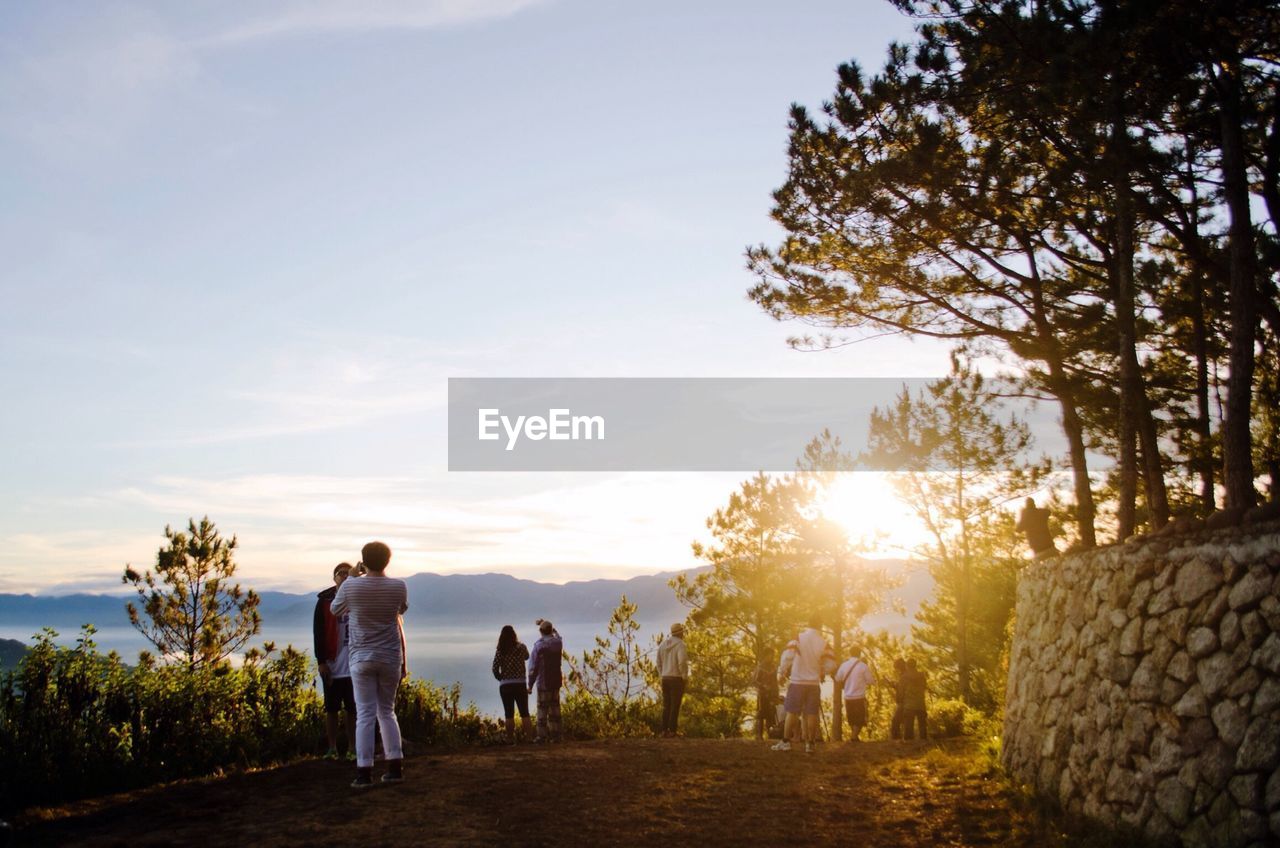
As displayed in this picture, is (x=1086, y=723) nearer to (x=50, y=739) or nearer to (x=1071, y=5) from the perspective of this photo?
(x=1071, y=5)

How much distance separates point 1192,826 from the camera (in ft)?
20.0

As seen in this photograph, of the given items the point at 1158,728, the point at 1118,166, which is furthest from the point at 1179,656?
the point at 1118,166

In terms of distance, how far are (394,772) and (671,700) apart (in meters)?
7.14

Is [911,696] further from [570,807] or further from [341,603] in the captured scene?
[341,603]

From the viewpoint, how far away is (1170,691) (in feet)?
21.8

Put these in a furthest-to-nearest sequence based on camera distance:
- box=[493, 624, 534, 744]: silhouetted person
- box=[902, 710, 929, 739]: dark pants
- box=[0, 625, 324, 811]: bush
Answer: box=[902, 710, 929, 739]: dark pants
box=[493, 624, 534, 744]: silhouetted person
box=[0, 625, 324, 811]: bush

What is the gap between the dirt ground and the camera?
21.9 feet

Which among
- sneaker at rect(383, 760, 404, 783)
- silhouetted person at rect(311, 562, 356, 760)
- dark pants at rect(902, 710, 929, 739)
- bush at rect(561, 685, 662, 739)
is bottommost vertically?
dark pants at rect(902, 710, 929, 739)

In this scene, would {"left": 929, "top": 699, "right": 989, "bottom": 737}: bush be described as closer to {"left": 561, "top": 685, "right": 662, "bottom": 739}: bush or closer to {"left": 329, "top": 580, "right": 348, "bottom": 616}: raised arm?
{"left": 561, "top": 685, "right": 662, "bottom": 739}: bush

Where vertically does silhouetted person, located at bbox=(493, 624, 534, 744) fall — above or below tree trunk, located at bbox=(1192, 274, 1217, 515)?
below

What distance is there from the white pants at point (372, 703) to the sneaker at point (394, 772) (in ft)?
0.49

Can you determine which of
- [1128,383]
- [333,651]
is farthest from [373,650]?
[1128,383]

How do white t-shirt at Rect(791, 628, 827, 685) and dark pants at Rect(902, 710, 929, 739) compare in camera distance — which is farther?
dark pants at Rect(902, 710, 929, 739)

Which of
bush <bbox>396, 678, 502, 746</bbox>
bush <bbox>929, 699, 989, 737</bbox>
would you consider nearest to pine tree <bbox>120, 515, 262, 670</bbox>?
bush <bbox>396, 678, 502, 746</bbox>
